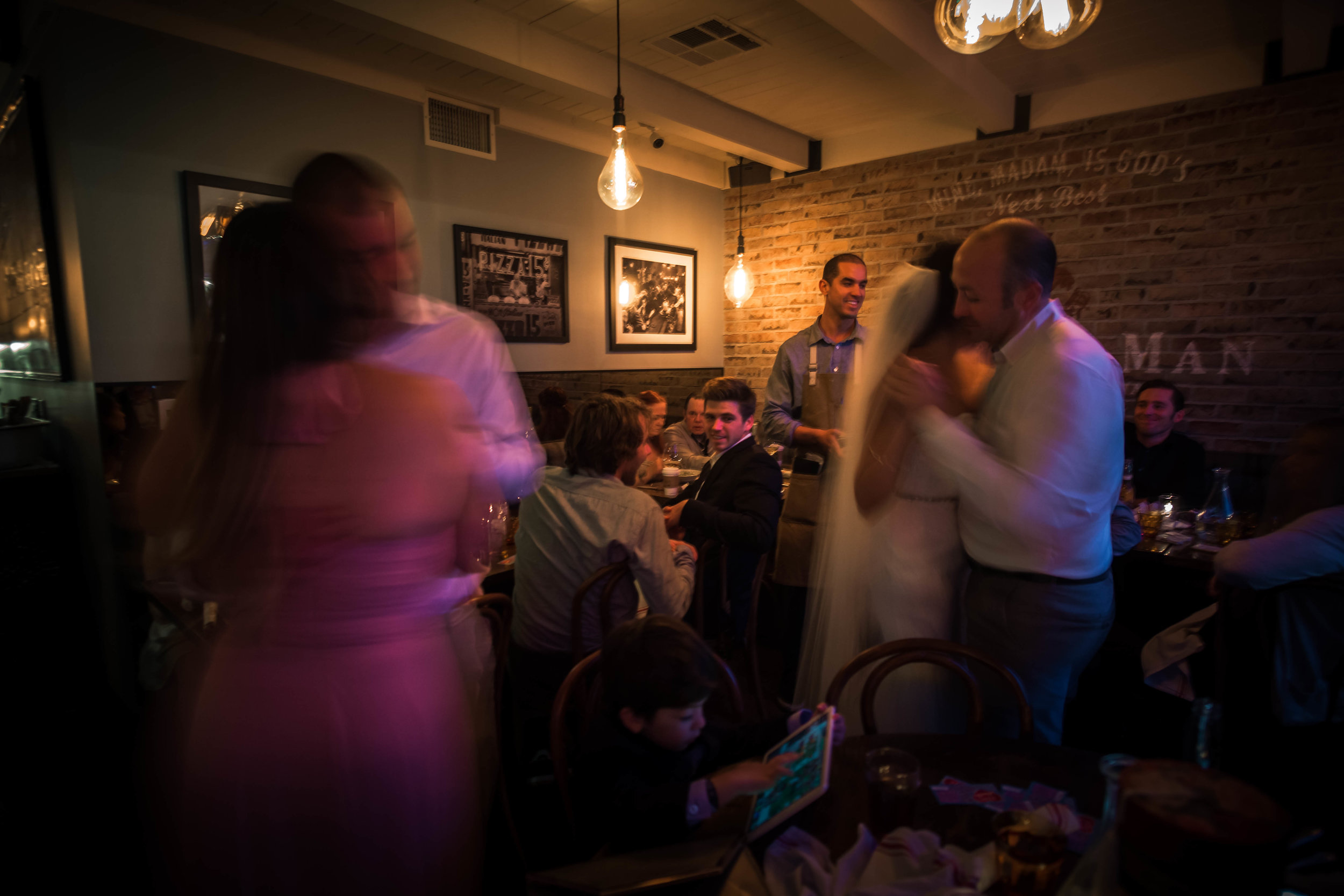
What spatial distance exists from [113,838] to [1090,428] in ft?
10.5

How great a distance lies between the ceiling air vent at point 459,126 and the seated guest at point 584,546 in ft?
9.28

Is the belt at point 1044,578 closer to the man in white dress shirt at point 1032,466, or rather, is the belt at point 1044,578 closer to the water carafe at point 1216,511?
the man in white dress shirt at point 1032,466

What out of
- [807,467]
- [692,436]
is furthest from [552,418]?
[807,467]

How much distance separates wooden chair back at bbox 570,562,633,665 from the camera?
1.99 metres

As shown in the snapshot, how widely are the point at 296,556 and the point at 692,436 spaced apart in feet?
12.2

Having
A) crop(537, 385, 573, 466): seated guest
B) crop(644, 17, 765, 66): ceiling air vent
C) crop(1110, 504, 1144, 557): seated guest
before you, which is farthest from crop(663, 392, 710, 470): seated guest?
crop(1110, 504, 1144, 557): seated guest

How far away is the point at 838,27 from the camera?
316 cm

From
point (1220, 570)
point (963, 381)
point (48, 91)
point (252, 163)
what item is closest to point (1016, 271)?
point (963, 381)

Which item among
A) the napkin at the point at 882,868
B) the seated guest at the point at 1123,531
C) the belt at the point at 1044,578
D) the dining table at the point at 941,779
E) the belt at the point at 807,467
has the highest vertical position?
the belt at the point at 807,467

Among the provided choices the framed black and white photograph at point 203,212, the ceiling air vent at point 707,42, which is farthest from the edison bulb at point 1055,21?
the framed black and white photograph at point 203,212

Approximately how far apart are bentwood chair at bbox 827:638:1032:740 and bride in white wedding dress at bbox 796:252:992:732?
0.43 feet

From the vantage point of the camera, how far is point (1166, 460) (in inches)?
142

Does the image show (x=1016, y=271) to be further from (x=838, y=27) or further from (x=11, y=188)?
(x=11, y=188)

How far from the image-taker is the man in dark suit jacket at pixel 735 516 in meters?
2.49
